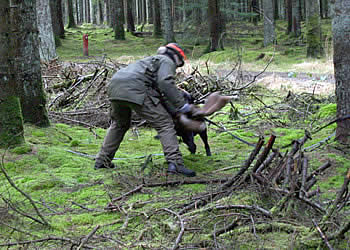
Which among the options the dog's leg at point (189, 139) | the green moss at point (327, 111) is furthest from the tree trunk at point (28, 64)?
the green moss at point (327, 111)

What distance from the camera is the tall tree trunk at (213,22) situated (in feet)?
82.2

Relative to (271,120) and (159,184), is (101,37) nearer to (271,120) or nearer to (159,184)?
(271,120)

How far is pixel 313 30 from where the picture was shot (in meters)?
21.7

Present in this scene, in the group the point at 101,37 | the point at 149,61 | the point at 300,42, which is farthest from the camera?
the point at 101,37

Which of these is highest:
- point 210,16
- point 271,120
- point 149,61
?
point 210,16

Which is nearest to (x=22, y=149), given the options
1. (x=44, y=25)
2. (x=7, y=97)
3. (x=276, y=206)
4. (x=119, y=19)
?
(x=7, y=97)

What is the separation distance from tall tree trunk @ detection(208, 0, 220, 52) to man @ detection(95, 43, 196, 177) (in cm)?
1876

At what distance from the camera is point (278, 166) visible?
415cm

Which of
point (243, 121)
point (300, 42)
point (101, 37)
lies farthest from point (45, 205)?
point (101, 37)

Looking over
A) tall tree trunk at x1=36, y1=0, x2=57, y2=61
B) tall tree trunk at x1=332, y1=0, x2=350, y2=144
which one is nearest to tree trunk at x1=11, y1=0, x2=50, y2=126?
tall tree trunk at x1=332, y1=0, x2=350, y2=144

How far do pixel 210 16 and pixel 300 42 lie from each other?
7.14 metres

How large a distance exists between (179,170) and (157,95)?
102 centimetres

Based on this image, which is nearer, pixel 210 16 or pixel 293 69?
pixel 293 69

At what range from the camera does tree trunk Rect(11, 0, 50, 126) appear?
7.29 m
